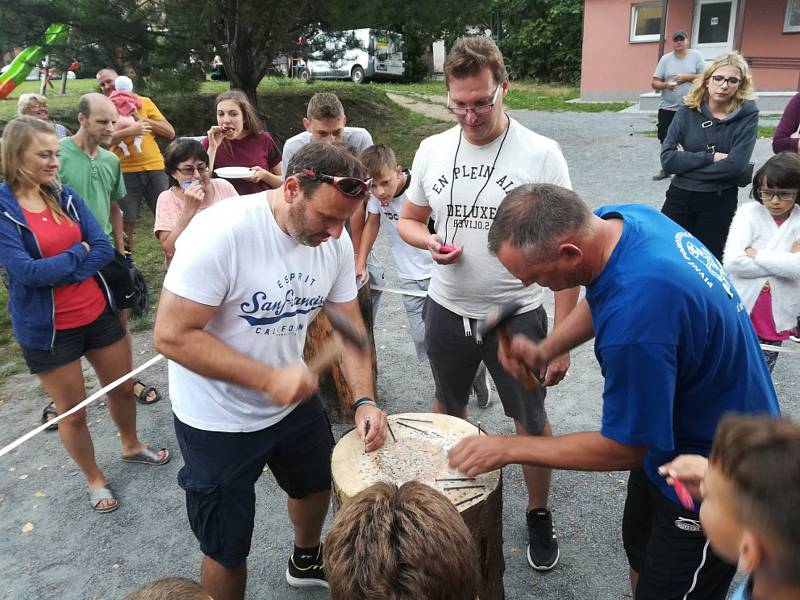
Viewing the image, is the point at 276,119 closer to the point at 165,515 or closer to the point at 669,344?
the point at 165,515

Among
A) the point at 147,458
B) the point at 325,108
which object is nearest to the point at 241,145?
the point at 325,108

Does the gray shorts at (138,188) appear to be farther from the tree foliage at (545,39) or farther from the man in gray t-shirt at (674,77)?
the tree foliage at (545,39)

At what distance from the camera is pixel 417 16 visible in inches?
371

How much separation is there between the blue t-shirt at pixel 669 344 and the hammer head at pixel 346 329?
1.03 meters

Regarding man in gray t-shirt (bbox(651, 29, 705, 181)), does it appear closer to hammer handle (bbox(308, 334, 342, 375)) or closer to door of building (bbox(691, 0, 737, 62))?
hammer handle (bbox(308, 334, 342, 375))

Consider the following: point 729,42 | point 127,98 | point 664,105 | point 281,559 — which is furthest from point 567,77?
point 281,559

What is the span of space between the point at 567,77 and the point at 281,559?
2483 centimetres

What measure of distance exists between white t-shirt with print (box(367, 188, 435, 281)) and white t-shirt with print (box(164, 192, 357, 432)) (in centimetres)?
165

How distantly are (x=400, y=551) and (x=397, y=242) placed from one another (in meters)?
2.82

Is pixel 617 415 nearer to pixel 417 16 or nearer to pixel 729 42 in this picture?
pixel 417 16

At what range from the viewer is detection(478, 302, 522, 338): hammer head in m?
2.66

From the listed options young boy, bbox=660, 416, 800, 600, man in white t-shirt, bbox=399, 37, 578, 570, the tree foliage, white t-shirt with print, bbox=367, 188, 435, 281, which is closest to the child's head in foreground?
white t-shirt with print, bbox=367, 188, 435, 281

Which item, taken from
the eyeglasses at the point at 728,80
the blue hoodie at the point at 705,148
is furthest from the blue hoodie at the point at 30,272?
the eyeglasses at the point at 728,80

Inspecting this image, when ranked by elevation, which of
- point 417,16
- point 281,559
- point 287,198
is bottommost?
point 281,559
